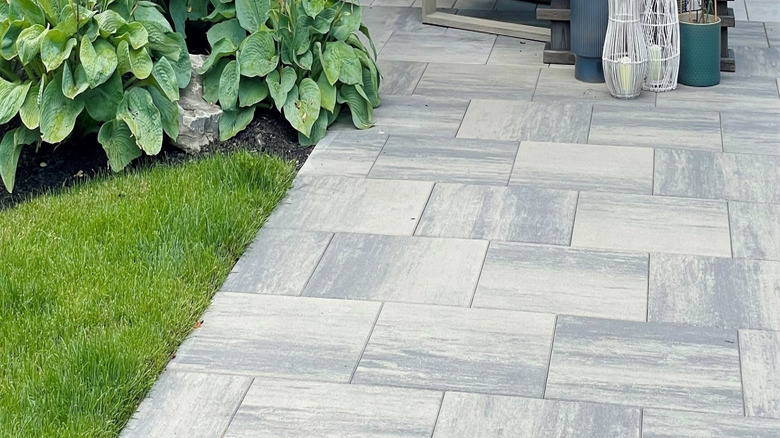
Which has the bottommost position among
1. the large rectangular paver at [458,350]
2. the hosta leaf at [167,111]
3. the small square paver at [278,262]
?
the small square paver at [278,262]

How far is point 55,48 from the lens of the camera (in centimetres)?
407

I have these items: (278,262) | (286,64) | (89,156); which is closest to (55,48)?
(89,156)

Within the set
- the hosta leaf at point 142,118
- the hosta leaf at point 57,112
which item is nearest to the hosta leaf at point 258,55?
the hosta leaf at point 142,118

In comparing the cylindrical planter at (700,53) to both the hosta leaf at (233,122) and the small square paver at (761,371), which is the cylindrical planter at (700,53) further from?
the small square paver at (761,371)

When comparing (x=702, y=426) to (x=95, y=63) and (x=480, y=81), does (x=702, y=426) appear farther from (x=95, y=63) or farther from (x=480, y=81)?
(x=480, y=81)

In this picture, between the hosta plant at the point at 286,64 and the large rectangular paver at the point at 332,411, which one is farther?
the hosta plant at the point at 286,64

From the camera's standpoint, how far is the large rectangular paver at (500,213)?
384cm

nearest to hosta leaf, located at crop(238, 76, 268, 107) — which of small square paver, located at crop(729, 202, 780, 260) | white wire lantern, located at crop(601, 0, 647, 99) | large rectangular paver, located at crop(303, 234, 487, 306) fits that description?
large rectangular paver, located at crop(303, 234, 487, 306)

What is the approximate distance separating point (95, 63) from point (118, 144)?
328 millimetres

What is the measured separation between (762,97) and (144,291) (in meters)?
3.05

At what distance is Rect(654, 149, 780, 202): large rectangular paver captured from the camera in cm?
411

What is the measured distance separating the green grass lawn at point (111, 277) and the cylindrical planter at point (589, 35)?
66.5 inches

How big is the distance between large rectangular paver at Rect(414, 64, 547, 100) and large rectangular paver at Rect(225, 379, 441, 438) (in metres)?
2.48

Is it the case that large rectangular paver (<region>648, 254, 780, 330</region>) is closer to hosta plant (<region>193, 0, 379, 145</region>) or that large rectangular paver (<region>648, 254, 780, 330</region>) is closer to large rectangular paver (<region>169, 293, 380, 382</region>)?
large rectangular paver (<region>169, 293, 380, 382</region>)
